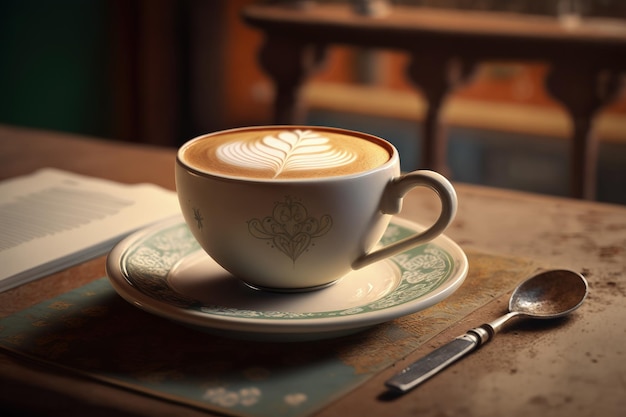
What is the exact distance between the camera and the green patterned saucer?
0.51 meters

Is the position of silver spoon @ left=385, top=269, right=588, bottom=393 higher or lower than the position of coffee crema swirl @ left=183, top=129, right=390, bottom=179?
lower

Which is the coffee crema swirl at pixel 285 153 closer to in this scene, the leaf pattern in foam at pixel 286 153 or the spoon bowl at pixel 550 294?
the leaf pattern in foam at pixel 286 153

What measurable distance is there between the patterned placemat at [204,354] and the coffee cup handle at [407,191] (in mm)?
51

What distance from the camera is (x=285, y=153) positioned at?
0.61 metres

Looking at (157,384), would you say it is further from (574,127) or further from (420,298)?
(574,127)

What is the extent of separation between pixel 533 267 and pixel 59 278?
0.39 meters

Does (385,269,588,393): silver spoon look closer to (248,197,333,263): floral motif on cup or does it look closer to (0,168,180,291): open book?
(248,197,333,263): floral motif on cup

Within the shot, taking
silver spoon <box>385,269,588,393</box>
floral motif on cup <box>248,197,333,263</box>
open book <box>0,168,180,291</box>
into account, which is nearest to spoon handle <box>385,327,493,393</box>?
silver spoon <box>385,269,588,393</box>

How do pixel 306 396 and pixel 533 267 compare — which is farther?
pixel 533 267

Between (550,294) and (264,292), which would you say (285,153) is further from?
(550,294)

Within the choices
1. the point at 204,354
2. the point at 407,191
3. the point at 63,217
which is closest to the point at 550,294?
the point at 407,191

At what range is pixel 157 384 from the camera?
49 centimetres

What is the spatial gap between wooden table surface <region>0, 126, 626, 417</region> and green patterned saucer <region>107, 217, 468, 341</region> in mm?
38

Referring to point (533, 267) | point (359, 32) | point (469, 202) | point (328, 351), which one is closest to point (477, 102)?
point (359, 32)
